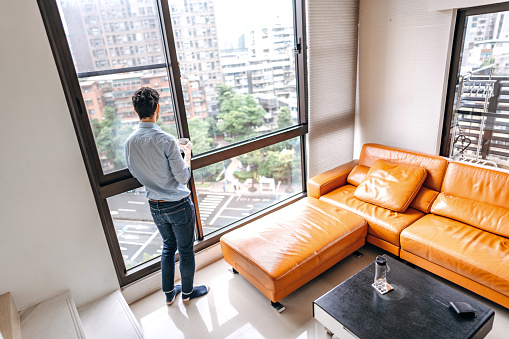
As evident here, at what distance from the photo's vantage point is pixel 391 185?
3111 millimetres

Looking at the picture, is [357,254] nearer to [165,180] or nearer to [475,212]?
[475,212]

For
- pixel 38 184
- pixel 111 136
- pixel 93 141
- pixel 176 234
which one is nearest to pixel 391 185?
pixel 176 234

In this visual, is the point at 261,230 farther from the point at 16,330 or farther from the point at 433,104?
the point at 433,104

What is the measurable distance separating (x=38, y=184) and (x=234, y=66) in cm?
181

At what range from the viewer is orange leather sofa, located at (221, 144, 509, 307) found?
7.86 feet

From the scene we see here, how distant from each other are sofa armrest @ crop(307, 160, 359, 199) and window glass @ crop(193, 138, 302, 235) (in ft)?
1.19

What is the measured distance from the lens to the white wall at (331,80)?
134 inches

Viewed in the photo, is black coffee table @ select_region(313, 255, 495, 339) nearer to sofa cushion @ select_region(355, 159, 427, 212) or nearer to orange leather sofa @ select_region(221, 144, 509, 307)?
orange leather sofa @ select_region(221, 144, 509, 307)

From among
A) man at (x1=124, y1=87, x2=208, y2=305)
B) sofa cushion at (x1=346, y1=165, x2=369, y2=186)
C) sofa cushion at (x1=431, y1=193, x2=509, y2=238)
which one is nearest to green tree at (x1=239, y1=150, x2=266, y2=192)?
man at (x1=124, y1=87, x2=208, y2=305)

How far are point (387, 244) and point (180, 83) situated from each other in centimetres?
222

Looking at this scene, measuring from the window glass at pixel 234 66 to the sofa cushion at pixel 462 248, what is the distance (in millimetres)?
1703

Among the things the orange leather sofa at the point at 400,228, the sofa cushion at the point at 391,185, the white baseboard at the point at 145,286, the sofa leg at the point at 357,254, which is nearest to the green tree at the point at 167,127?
the orange leather sofa at the point at 400,228

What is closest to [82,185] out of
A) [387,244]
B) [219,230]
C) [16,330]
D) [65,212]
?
[65,212]

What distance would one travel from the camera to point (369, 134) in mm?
3977
